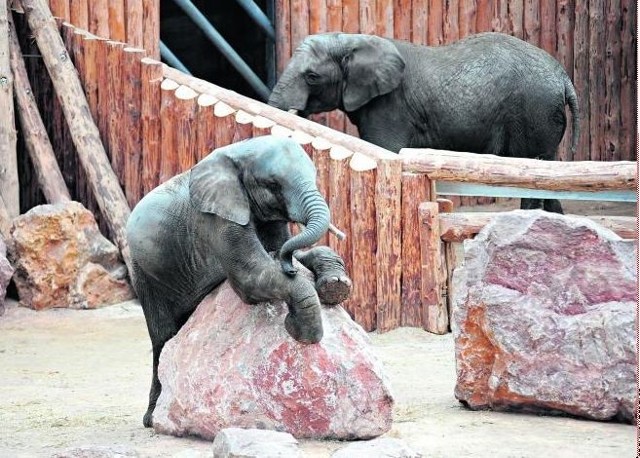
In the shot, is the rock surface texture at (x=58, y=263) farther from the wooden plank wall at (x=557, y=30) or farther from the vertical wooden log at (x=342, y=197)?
the wooden plank wall at (x=557, y=30)

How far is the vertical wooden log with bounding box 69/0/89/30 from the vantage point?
35.4 ft

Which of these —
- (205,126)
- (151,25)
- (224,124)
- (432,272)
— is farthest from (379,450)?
(151,25)

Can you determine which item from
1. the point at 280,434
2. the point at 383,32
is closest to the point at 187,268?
the point at 280,434

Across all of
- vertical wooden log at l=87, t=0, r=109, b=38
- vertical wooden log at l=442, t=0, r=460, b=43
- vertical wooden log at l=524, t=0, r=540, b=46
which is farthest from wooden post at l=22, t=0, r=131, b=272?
vertical wooden log at l=524, t=0, r=540, b=46

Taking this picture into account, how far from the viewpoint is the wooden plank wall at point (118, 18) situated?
10781mm

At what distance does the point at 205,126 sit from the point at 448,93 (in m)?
2.50

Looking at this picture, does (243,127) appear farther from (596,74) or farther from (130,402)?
(596,74)

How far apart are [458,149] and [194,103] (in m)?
2.57

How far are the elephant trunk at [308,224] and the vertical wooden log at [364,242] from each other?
321 centimetres

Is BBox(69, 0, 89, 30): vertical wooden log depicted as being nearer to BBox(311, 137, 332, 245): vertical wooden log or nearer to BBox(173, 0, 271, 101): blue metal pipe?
BBox(173, 0, 271, 101): blue metal pipe

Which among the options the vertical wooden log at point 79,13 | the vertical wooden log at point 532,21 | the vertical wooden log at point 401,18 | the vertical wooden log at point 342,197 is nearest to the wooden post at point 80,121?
the vertical wooden log at point 79,13

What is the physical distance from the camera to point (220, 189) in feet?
18.8

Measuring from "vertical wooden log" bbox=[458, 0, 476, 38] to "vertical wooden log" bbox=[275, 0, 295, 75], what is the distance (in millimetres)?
1563

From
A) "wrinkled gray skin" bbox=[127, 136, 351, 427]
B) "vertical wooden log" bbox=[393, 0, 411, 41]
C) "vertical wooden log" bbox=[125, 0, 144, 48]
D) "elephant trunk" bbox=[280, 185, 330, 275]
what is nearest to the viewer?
"elephant trunk" bbox=[280, 185, 330, 275]
